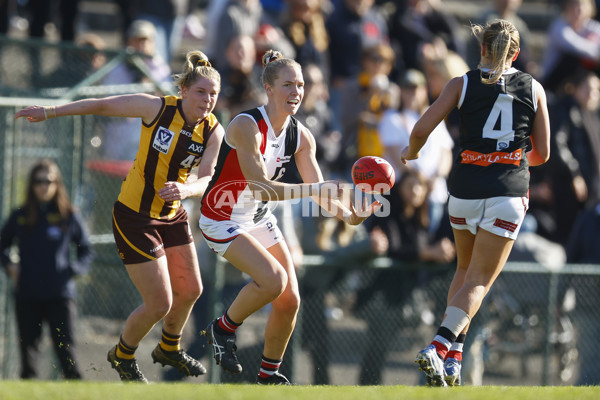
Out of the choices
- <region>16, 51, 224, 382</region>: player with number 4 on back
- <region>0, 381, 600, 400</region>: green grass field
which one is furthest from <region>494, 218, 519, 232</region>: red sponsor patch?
<region>16, 51, 224, 382</region>: player with number 4 on back

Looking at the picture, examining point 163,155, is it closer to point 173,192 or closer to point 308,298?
point 173,192

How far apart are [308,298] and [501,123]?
3.86 m

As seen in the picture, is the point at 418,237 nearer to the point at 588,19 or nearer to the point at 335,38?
the point at 335,38

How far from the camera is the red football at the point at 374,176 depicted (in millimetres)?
6438

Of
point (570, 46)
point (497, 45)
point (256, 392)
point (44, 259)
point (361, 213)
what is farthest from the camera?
point (570, 46)

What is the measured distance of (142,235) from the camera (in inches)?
269

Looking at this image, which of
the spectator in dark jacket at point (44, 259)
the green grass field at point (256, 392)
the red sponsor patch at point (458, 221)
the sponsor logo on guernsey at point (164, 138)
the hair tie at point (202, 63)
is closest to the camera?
the green grass field at point (256, 392)

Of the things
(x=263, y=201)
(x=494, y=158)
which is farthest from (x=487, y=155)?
(x=263, y=201)

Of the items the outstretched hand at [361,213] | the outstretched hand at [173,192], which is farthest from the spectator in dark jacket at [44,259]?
the outstretched hand at [361,213]

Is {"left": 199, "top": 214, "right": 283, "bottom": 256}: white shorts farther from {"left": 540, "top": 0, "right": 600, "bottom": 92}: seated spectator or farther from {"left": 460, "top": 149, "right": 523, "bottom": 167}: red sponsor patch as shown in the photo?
{"left": 540, "top": 0, "right": 600, "bottom": 92}: seated spectator

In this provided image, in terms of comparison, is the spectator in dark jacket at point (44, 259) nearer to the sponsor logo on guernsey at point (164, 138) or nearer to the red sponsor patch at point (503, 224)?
the sponsor logo on guernsey at point (164, 138)

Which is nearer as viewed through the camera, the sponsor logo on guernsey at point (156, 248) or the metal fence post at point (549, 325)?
the sponsor logo on guernsey at point (156, 248)

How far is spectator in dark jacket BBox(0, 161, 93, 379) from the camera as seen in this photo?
893cm

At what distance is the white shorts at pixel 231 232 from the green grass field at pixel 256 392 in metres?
1.08
